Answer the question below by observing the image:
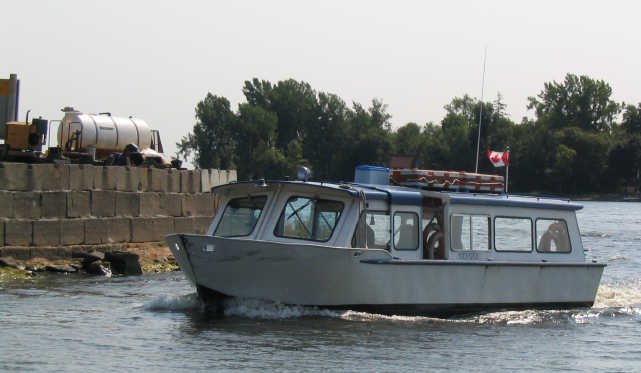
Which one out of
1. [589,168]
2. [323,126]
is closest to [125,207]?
[589,168]

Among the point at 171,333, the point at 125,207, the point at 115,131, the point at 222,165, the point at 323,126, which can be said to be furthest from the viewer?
the point at 323,126

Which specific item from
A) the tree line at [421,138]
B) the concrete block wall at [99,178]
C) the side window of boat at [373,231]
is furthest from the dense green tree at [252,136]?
the side window of boat at [373,231]

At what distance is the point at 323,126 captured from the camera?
13162cm

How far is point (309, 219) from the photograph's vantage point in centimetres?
1719

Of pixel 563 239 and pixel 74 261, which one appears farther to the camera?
pixel 74 261

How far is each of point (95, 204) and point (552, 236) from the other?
11.5 m

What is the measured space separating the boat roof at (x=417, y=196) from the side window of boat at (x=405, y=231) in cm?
22

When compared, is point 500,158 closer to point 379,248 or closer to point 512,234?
point 512,234

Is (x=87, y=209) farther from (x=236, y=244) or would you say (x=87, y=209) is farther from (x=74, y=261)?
(x=236, y=244)

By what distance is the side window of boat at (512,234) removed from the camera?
61.8 feet

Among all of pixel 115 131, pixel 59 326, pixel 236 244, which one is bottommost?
pixel 59 326

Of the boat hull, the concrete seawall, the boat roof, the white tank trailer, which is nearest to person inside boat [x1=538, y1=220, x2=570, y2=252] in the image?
the boat roof

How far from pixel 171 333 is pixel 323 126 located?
115950mm

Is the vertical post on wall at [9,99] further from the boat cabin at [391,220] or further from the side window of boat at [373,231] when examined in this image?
the side window of boat at [373,231]
